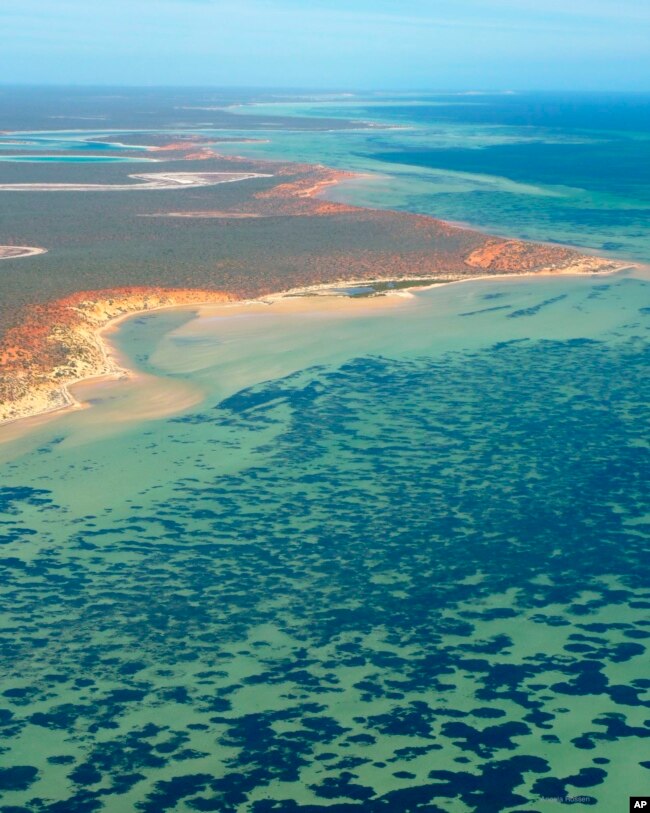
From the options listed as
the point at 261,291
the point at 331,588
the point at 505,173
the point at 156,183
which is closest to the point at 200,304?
the point at 261,291

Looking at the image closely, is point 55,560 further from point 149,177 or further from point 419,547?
point 149,177

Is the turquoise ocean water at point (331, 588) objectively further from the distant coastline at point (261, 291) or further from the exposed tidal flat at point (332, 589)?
the distant coastline at point (261, 291)

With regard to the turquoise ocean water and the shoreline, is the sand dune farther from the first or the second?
the turquoise ocean water

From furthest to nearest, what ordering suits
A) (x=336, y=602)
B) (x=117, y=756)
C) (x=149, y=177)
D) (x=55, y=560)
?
(x=149, y=177), (x=55, y=560), (x=336, y=602), (x=117, y=756)

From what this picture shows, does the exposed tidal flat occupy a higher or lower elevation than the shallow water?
lower

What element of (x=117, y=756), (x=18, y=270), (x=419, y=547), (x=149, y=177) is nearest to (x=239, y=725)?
(x=117, y=756)

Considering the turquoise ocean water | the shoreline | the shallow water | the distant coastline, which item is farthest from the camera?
the shallow water

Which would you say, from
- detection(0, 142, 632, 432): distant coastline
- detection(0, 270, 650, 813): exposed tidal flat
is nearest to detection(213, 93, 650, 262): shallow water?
detection(0, 142, 632, 432): distant coastline
